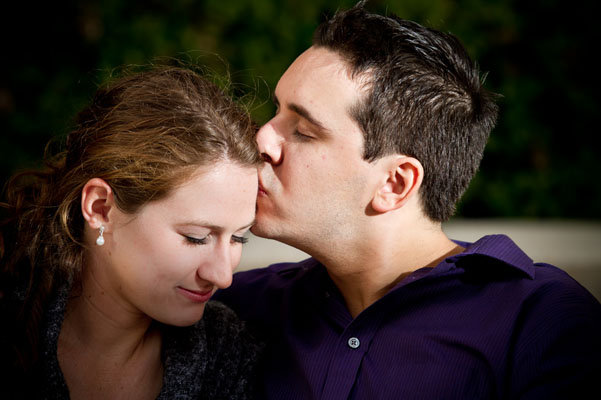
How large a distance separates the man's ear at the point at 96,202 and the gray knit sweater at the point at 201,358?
0.22 metres

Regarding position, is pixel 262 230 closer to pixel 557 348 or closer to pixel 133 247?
pixel 133 247

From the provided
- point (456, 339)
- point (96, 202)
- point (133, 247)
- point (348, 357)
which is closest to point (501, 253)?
point (456, 339)

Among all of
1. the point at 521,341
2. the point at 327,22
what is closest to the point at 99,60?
the point at 327,22

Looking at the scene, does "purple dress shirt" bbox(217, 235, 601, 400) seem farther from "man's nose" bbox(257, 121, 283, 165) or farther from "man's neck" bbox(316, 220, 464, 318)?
"man's nose" bbox(257, 121, 283, 165)

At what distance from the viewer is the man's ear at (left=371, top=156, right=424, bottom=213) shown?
1.88 m

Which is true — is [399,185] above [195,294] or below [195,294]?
above

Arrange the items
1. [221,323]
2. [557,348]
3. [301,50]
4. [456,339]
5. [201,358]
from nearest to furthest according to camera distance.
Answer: [557,348]
[456,339]
[201,358]
[221,323]
[301,50]

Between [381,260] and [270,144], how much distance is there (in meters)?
0.50

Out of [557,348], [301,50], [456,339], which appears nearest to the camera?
[557,348]

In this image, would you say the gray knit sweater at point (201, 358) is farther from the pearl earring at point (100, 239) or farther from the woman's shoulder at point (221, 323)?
the pearl earring at point (100, 239)

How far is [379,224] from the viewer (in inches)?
75.0

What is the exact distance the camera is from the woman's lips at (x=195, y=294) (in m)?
1.68

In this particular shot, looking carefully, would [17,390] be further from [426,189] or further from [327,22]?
[327,22]

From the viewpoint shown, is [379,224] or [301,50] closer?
[379,224]
